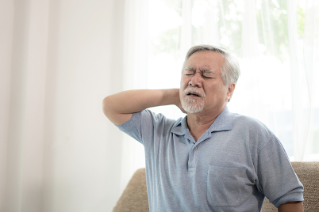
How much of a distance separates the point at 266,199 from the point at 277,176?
310mm

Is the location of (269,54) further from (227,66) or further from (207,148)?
(207,148)

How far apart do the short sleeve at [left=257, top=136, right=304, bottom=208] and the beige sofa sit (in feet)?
0.73

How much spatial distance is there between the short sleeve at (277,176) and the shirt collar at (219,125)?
0.17 m

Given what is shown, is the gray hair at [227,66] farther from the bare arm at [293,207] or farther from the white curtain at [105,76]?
the bare arm at [293,207]

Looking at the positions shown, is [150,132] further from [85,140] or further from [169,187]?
[85,140]

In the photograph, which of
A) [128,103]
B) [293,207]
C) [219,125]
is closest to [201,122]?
[219,125]

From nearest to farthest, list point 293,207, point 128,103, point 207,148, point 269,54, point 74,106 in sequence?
1. point 293,207
2. point 207,148
3. point 128,103
4. point 269,54
5. point 74,106

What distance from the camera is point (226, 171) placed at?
37.4 inches

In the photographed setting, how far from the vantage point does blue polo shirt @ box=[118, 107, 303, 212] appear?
94 centimetres

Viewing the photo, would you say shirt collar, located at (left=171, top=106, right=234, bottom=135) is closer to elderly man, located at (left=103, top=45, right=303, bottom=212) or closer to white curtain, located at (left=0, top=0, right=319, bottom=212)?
elderly man, located at (left=103, top=45, right=303, bottom=212)

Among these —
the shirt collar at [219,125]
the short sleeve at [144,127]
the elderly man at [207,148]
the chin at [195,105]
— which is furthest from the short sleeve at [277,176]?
the short sleeve at [144,127]

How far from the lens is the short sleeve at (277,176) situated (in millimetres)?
899

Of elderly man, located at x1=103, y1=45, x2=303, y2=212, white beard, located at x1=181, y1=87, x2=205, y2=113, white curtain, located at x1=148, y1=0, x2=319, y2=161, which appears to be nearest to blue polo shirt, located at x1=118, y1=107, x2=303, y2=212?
elderly man, located at x1=103, y1=45, x2=303, y2=212

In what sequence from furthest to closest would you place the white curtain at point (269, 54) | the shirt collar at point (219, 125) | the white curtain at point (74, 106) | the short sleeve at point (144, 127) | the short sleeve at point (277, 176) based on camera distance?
the white curtain at point (74, 106)
the white curtain at point (269, 54)
the short sleeve at point (144, 127)
the shirt collar at point (219, 125)
the short sleeve at point (277, 176)
